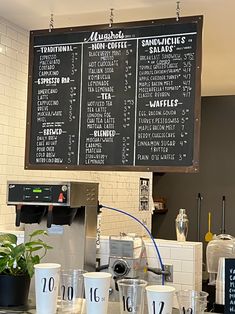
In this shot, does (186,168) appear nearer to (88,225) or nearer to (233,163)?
(88,225)

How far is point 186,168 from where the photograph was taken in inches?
106

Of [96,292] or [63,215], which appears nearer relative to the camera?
[96,292]

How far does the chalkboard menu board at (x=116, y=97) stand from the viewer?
→ 277 centimetres

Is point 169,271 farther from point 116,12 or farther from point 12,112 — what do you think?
point 116,12

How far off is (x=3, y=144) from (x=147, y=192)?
2553 millimetres

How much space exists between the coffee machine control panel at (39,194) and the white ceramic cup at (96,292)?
0.99 meters

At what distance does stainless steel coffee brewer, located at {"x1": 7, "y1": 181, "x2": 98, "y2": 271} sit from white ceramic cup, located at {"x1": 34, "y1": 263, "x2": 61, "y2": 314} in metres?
0.88

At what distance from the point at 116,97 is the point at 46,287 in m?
1.46

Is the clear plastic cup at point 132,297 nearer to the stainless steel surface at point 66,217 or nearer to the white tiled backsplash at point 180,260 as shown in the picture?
the stainless steel surface at point 66,217

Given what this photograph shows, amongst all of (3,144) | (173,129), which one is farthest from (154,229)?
(173,129)

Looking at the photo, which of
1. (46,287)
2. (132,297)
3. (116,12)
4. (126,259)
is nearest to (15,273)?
(46,287)

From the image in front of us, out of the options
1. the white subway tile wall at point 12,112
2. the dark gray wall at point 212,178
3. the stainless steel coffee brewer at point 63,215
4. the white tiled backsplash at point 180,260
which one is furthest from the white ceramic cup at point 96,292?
the dark gray wall at point 212,178

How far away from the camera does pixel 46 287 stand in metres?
→ 1.75

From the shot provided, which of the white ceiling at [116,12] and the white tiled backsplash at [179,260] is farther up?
the white ceiling at [116,12]
